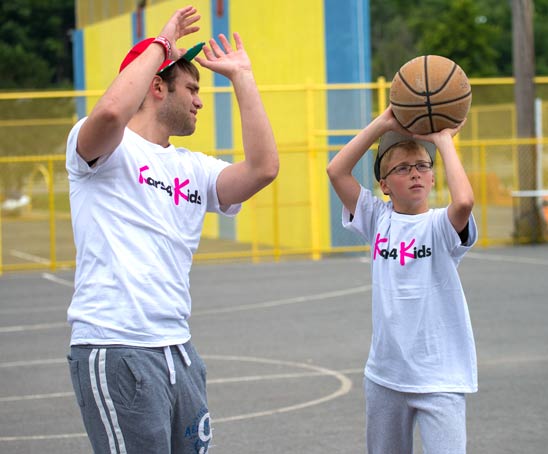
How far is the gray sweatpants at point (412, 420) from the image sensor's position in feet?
14.3

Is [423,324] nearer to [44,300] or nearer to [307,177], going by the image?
[44,300]

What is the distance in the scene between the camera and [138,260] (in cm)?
376

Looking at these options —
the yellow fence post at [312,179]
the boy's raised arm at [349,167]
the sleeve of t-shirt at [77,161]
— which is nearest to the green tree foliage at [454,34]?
the yellow fence post at [312,179]

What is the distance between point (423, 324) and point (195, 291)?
1088 cm

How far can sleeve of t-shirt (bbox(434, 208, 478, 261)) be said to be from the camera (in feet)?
14.8

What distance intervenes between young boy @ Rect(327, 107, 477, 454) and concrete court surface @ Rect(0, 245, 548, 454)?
2.24m

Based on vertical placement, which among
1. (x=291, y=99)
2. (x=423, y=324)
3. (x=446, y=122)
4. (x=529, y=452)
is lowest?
(x=529, y=452)

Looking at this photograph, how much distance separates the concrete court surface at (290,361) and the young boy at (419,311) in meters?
2.24

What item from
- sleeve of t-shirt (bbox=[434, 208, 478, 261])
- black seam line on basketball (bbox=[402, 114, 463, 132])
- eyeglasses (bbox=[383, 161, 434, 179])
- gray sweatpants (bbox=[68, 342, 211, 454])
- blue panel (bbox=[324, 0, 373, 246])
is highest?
blue panel (bbox=[324, 0, 373, 246])

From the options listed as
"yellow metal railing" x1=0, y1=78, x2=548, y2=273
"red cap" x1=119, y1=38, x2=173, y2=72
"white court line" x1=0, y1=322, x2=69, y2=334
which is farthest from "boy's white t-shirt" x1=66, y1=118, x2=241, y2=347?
"yellow metal railing" x1=0, y1=78, x2=548, y2=273

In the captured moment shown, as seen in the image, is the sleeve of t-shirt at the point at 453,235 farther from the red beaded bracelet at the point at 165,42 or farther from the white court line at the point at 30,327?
the white court line at the point at 30,327

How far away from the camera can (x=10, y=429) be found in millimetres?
7434

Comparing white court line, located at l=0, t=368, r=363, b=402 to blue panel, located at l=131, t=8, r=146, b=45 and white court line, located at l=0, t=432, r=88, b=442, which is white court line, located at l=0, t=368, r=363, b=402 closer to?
white court line, located at l=0, t=432, r=88, b=442

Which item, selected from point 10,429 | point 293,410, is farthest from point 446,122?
point 10,429
